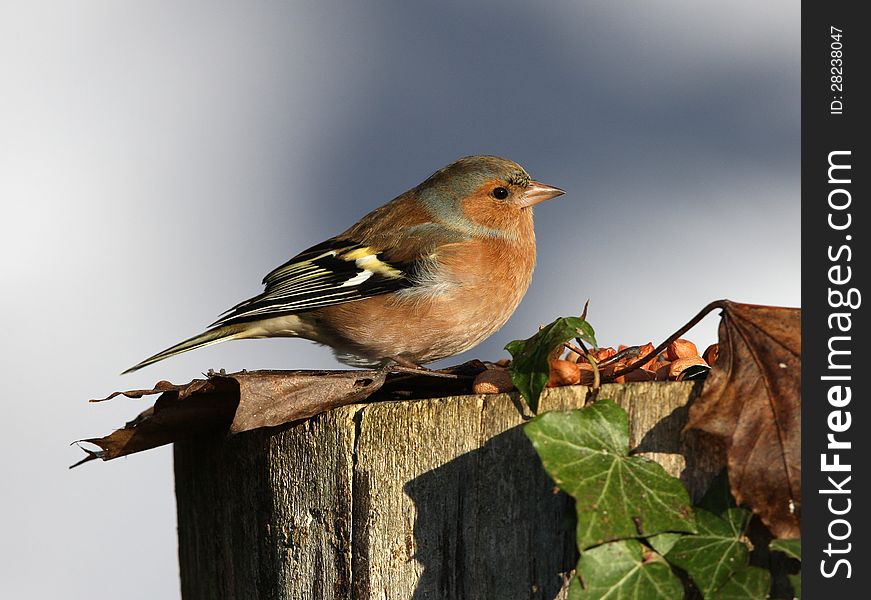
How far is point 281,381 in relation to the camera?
2588 millimetres

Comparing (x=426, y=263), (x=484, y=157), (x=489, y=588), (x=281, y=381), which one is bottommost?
(x=489, y=588)

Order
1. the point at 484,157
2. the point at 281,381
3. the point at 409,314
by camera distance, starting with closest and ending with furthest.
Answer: the point at 281,381, the point at 409,314, the point at 484,157

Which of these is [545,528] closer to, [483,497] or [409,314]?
[483,497]

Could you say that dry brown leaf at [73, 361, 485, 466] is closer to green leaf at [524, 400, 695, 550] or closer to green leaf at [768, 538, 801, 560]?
green leaf at [524, 400, 695, 550]

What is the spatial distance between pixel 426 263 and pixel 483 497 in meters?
2.25

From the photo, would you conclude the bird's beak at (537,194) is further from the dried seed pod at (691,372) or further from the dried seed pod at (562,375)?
the dried seed pod at (562,375)

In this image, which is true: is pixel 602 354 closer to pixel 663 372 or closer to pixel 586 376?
pixel 663 372

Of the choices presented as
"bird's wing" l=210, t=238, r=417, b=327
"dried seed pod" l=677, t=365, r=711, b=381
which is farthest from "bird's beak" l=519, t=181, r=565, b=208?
"dried seed pod" l=677, t=365, r=711, b=381

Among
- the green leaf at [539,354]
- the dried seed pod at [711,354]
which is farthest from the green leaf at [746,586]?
the dried seed pod at [711,354]

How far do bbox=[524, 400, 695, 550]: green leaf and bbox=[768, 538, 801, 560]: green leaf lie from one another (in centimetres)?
17

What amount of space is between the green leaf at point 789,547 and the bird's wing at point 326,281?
8.26 ft

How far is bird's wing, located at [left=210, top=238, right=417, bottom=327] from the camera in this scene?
4387mm

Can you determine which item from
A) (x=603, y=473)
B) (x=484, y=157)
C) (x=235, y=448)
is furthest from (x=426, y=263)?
(x=603, y=473)
